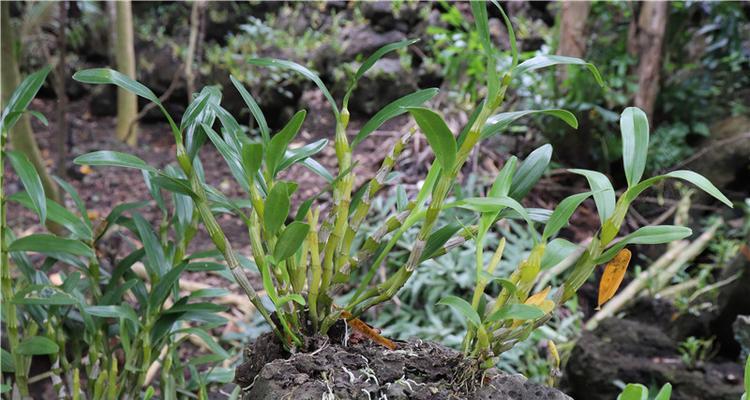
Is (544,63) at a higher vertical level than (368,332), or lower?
higher

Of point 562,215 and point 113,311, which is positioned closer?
point 562,215

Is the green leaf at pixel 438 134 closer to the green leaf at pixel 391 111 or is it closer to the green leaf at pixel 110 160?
the green leaf at pixel 391 111

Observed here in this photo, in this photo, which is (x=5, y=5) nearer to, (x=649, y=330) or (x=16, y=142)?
(x=16, y=142)

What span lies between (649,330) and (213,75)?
2567 mm

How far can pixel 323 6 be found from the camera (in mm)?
3750

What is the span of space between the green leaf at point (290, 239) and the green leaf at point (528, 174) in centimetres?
27

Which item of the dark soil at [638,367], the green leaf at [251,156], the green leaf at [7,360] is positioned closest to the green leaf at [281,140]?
the green leaf at [251,156]

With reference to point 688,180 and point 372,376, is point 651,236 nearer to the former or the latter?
point 688,180

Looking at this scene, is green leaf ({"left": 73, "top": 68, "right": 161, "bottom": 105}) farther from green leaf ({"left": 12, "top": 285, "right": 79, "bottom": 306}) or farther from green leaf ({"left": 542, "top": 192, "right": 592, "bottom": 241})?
green leaf ({"left": 542, "top": 192, "right": 592, "bottom": 241})

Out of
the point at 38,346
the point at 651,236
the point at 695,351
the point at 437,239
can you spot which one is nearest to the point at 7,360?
the point at 38,346

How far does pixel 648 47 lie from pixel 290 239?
2.52m

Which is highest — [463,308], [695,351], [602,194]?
[602,194]

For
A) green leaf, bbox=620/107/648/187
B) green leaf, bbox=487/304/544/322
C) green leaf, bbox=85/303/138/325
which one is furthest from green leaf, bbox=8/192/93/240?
green leaf, bbox=620/107/648/187

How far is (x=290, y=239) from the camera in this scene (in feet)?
2.05
